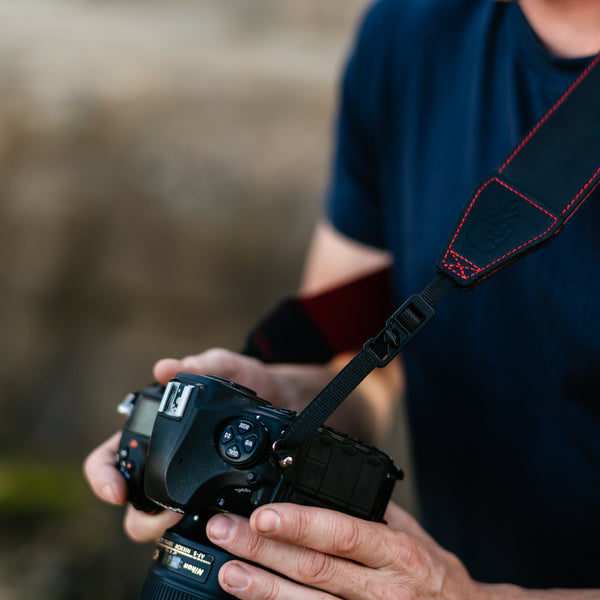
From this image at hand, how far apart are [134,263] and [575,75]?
1.25m

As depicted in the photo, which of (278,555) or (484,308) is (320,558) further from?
(484,308)

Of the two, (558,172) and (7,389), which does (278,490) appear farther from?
(7,389)

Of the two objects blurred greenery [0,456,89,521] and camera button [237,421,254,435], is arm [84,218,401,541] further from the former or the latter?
blurred greenery [0,456,89,521]

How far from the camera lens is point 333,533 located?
15.4 inches

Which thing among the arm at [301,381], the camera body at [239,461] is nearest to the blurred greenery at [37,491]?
the arm at [301,381]

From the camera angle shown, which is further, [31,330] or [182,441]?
[31,330]

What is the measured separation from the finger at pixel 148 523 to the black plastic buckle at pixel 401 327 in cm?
21

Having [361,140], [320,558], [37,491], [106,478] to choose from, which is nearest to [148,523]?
[106,478]

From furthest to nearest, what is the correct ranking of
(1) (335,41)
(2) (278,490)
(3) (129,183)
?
(1) (335,41), (3) (129,183), (2) (278,490)

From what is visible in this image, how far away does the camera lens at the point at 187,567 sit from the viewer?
413mm

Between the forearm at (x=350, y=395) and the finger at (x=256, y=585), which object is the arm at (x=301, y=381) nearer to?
the forearm at (x=350, y=395)

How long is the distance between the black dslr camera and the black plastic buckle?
64 mm

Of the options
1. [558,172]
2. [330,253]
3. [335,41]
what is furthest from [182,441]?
[335,41]

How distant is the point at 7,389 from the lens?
62.6 inches
